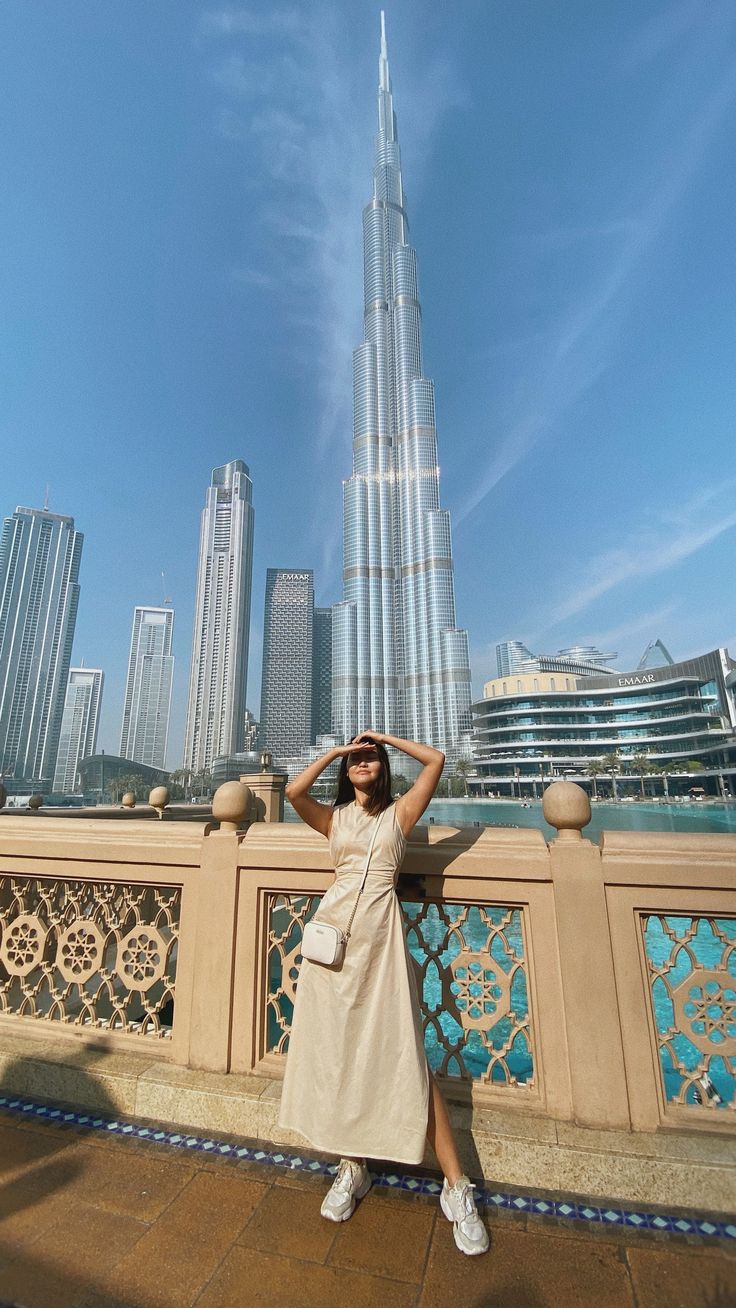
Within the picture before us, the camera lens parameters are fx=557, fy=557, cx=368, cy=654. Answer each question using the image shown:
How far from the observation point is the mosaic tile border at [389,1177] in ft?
5.66

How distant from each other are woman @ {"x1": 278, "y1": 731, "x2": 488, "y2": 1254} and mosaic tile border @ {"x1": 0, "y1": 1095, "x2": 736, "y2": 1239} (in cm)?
16

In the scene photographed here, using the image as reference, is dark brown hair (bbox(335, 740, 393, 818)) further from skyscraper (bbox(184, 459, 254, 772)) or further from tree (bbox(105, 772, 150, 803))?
skyscraper (bbox(184, 459, 254, 772))

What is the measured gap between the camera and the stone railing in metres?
2.00

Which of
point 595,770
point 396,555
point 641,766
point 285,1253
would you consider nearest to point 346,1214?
point 285,1253

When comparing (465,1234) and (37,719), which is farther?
(37,719)

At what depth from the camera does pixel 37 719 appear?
308 ft

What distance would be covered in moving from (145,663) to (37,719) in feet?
107

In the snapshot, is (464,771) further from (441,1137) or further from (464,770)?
(441,1137)

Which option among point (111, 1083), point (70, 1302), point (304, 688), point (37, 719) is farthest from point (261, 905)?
point (304, 688)

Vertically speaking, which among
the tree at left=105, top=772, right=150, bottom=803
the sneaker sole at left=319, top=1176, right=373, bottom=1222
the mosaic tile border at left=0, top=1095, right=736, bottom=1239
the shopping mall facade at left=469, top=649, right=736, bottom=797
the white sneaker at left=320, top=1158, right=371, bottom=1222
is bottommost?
the mosaic tile border at left=0, top=1095, right=736, bottom=1239

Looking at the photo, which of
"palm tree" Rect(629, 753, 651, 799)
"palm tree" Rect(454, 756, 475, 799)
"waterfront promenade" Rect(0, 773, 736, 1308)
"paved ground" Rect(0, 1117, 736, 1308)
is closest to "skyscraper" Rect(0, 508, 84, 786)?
"palm tree" Rect(454, 756, 475, 799)

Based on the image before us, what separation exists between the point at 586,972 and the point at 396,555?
102786mm

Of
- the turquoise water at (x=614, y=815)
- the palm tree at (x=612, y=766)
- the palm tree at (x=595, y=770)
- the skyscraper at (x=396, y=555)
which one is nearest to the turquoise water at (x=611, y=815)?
the turquoise water at (x=614, y=815)

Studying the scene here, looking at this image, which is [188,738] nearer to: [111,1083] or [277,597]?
[277,597]
